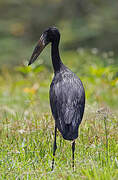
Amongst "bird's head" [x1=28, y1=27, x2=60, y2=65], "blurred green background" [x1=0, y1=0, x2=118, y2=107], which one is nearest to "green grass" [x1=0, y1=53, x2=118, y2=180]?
"bird's head" [x1=28, y1=27, x2=60, y2=65]

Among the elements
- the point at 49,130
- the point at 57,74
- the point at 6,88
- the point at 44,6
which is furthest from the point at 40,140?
the point at 44,6

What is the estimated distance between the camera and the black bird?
3.56m

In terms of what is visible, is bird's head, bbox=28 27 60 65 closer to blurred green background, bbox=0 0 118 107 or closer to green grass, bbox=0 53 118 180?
green grass, bbox=0 53 118 180

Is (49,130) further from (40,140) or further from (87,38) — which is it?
(87,38)

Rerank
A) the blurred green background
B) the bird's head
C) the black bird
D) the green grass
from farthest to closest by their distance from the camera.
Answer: the blurred green background → the bird's head → the black bird → the green grass

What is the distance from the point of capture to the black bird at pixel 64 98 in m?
3.56

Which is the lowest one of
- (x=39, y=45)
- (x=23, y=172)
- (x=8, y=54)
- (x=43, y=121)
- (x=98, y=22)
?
(x=23, y=172)

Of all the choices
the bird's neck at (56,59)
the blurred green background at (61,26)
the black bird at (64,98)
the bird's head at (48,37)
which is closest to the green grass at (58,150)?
the black bird at (64,98)

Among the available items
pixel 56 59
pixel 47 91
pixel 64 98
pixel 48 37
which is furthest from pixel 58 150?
pixel 47 91

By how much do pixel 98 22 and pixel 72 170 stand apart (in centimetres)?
1397

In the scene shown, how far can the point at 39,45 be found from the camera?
4.02 m

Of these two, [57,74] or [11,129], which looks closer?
[57,74]

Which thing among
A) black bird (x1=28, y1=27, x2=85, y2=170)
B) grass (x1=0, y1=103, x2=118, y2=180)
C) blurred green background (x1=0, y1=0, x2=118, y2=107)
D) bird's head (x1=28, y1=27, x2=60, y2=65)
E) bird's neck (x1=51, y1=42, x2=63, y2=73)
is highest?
blurred green background (x1=0, y1=0, x2=118, y2=107)

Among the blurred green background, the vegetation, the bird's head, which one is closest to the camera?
the vegetation
